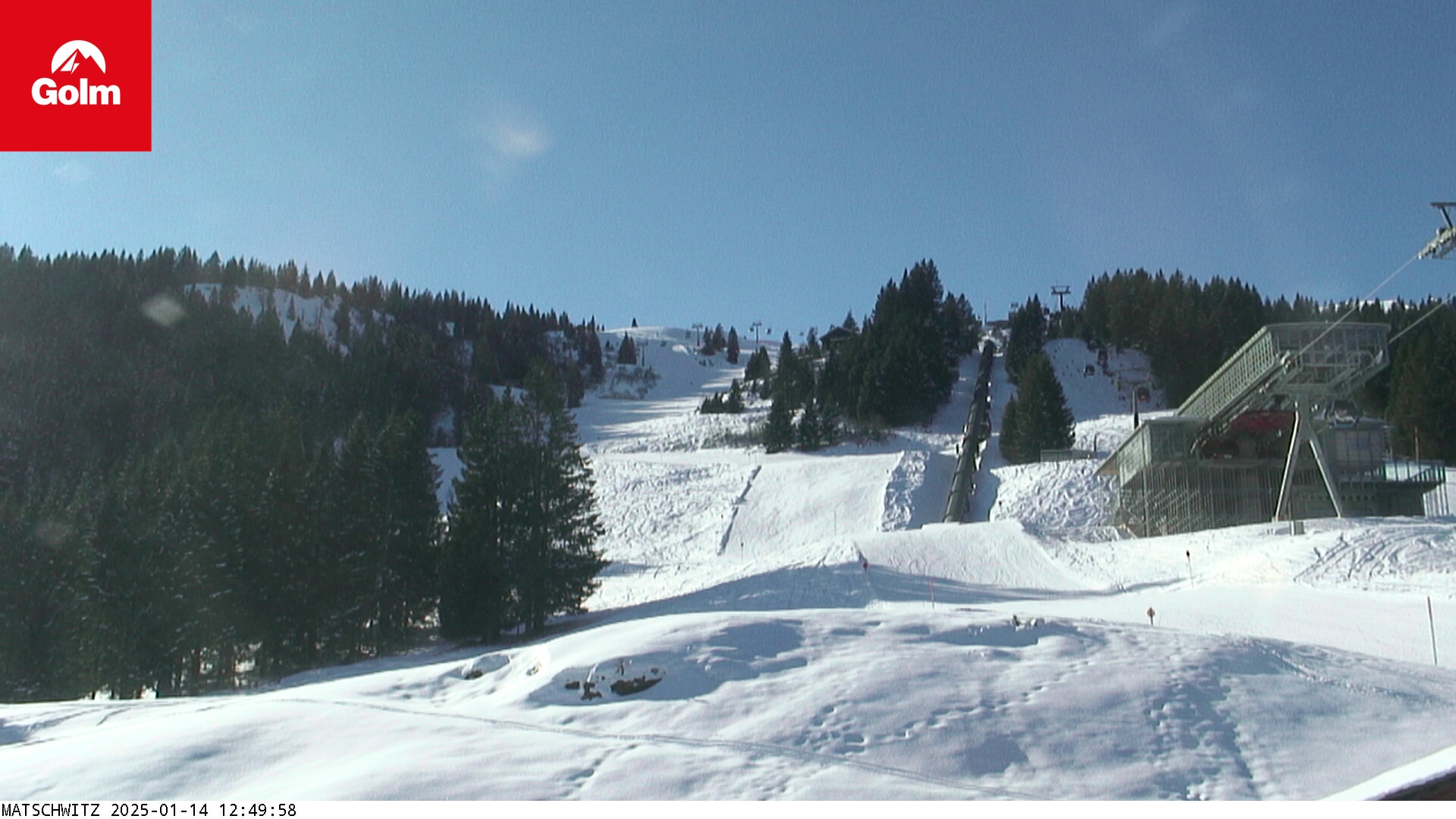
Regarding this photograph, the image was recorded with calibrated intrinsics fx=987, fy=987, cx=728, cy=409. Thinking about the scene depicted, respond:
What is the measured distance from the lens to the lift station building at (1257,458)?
31.6m

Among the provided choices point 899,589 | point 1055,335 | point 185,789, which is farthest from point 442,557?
point 1055,335

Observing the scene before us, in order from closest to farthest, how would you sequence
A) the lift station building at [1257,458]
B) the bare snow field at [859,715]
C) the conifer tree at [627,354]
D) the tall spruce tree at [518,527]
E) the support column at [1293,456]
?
the bare snow field at [859,715]
the tall spruce tree at [518,527]
the support column at [1293,456]
the lift station building at [1257,458]
the conifer tree at [627,354]

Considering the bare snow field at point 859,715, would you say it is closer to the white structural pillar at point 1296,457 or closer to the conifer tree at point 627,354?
the white structural pillar at point 1296,457

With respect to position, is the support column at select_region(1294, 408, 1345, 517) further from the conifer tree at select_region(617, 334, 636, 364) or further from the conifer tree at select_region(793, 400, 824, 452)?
the conifer tree at select_region(617, 334, 636, 364)

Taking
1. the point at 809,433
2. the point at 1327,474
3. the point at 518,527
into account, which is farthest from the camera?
the point at 809,433

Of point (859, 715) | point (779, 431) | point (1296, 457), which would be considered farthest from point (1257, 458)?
point (859, 715)

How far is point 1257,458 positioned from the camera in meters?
36.6

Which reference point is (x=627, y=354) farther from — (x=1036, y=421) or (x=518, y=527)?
(x=518, y=527)

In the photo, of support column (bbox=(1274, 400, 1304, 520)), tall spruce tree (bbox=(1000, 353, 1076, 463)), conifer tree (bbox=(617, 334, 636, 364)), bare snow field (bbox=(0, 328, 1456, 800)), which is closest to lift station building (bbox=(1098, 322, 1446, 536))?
support column (bbox=(1274, 400, 1304, 520))

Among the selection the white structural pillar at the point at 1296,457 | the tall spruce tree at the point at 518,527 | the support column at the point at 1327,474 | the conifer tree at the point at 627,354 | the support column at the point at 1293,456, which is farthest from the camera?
the conifer tree at the point at 627,354

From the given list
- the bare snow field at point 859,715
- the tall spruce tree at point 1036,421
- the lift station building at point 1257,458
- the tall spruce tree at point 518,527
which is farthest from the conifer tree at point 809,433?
the bare snow field at point 859,715

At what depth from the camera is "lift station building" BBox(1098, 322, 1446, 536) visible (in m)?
31.6

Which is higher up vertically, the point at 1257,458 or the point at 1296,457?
the point at 1296,457

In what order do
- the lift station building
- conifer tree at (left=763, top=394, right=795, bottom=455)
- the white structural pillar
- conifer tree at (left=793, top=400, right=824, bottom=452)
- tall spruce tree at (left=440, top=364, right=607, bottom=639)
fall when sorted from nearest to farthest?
tall spruce tree at (left=440, top=364, right=607, bottom=639) < the white structural pillar < the lift station building < conifer tree at (left=793, top=400, right=824, bottom=452) < conifer tree at (left=763, top=394, right=795, bottom=455)
